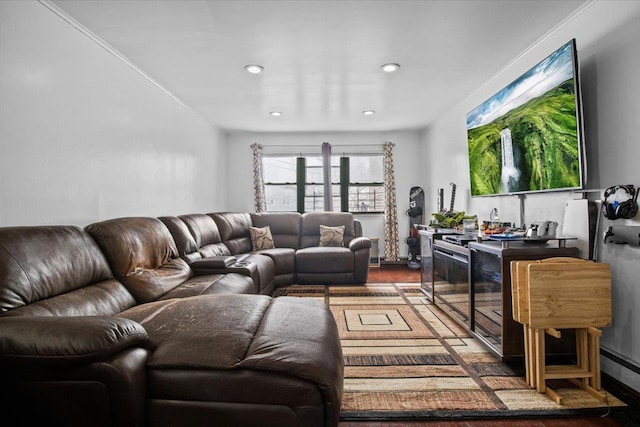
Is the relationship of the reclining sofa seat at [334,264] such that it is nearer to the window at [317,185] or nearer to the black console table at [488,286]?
the black console table at [488,286]

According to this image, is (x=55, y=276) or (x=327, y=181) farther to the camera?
(x=327, y=181)

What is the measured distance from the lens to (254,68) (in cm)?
336

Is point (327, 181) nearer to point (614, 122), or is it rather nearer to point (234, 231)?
point (234, 231)

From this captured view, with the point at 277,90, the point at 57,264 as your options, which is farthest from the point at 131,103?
the point at 57,264

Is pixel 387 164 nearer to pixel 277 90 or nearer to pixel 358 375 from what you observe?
pixel 277 90

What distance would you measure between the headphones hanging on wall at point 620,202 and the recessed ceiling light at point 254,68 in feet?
9.61

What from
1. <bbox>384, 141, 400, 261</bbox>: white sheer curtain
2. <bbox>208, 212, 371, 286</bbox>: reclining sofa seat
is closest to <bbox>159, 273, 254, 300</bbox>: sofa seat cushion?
<bbox>208, 212, 371, 286</bbox>: reclining sofa seat

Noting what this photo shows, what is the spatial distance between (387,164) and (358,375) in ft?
15.6

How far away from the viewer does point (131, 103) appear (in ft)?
10.8

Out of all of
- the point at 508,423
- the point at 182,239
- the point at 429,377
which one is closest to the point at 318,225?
the point at 182,239

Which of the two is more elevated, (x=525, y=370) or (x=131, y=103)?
(x=131, y=103)

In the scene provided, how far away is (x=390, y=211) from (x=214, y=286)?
4287 mm

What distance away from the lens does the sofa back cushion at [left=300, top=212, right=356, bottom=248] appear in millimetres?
5387

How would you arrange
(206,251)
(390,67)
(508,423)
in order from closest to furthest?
(508,423), (390,67), (206,251)
